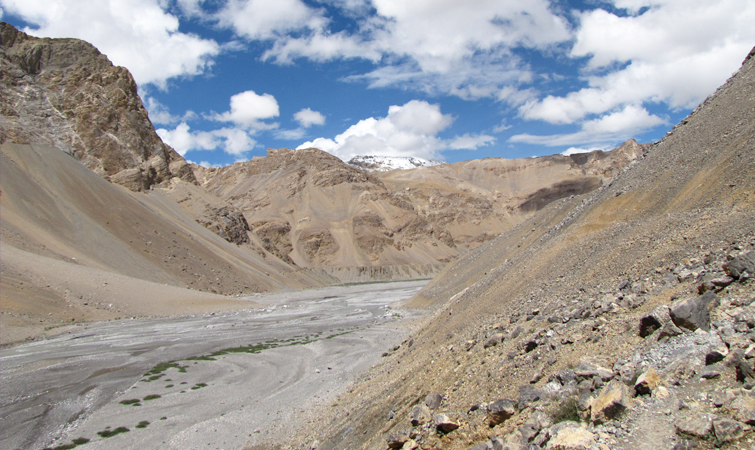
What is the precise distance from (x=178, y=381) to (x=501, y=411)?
54.4ft

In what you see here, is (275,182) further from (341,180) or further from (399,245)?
(399,245)

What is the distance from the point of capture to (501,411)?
21.8ft

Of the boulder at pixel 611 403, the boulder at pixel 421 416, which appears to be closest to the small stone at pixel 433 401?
the boulder at pixel 421 416

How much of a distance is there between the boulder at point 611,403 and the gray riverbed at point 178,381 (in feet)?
29.8

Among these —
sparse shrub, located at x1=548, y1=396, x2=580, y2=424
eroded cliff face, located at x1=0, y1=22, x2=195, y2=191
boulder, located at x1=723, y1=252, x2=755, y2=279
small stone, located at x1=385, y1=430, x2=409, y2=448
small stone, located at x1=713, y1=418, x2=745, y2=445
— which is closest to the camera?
small stone, located at x1=713, y1=418, x2=745, y2=445

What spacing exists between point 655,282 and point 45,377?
23.3m

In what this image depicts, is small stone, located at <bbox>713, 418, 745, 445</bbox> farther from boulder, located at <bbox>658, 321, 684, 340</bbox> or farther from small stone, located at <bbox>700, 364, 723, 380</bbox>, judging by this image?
boulder, located at <bbox>658, 321, 684, 340</bbox>

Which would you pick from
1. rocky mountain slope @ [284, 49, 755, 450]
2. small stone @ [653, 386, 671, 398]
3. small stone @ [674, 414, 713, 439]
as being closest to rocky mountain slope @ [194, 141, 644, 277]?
rocky mountain slope @ [284, 49, 755, 450]

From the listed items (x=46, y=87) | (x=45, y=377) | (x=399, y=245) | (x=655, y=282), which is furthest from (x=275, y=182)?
(x=655, y=282)

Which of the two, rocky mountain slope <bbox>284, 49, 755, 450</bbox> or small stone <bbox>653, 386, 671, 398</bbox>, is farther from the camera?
small stone <bbox>653, 386, 671, 398</bbox>

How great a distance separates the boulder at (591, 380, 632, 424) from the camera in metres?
5.11

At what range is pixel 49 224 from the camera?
165 feet

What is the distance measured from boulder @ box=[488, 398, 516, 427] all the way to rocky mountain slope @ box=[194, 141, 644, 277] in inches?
3691

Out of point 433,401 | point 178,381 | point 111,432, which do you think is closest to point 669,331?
point 433,401
